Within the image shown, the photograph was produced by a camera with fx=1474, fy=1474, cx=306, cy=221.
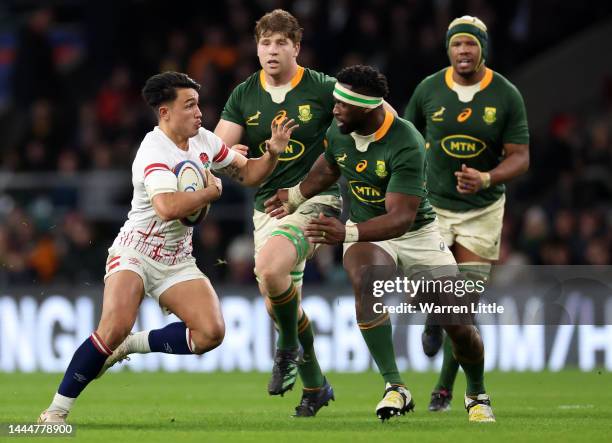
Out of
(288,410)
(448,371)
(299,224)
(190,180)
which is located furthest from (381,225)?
(288,410)

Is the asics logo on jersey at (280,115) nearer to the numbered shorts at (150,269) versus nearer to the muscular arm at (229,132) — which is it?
the muscular arm at (229,132)

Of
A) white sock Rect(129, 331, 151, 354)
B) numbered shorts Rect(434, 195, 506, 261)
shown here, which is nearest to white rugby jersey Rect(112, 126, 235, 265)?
white sock Rect(129, 331, 151, 354)

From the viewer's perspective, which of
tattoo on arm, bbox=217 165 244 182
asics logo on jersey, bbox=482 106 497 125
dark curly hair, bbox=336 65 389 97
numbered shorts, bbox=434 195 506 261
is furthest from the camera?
numbered shorts, bbox=434 195 506 261

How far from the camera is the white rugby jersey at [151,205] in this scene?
30.5 ft

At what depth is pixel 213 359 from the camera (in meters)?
16.4

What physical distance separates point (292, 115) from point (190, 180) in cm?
139

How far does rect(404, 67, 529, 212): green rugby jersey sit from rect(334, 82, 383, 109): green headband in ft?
5.49

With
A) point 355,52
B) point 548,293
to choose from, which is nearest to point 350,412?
point 548,293

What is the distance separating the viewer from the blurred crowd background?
17172 mm

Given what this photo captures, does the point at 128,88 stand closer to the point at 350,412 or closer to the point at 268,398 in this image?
the point at 268,398

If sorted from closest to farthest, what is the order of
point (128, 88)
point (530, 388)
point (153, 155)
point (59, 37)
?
1. point (153, 155)
2. point (530, 388)
3. point (128, 88)
4. point (59, 37)

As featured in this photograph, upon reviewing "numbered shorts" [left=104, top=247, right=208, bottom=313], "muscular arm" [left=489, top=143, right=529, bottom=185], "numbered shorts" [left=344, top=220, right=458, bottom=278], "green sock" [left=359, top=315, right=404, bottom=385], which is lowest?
"green sock" [left=359, top=315, right=404, bottom=385]

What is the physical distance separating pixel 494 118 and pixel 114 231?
26.0 ft

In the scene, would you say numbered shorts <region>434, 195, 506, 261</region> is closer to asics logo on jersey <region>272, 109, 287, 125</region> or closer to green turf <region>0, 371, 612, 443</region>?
green turf <region>0, 371, 612, 443</region>
